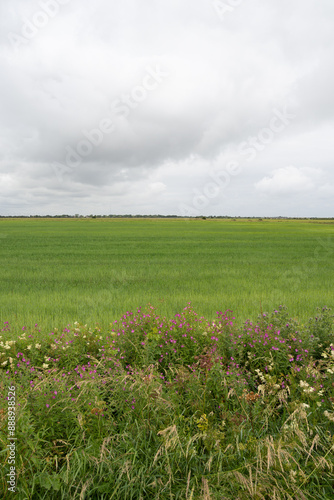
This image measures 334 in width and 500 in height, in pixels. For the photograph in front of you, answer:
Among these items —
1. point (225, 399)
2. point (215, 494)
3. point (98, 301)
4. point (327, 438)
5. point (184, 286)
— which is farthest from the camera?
point (184, 286)

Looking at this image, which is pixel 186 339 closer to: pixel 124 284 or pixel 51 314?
pixel 51 314

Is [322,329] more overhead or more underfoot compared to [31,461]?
more overhead

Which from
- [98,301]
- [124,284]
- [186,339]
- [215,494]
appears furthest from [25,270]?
[215,494]

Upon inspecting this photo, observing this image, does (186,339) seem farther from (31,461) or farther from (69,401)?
(31,461)

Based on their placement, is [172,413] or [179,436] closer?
[179,436]

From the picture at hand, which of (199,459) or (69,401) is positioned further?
(69,401)

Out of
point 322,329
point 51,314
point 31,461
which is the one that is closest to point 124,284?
point 51,314

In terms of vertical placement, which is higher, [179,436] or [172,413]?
[172,413]

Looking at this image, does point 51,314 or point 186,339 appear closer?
point 186,339

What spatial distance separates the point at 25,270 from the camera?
59.8ft

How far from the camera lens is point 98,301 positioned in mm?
10273

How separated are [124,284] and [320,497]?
38.6 feet

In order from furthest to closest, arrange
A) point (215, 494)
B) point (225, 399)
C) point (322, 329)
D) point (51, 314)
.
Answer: point (51, 314)
point (322, 329)
point (225, 399)
point (215, 494)

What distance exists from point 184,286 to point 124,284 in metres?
2.94
